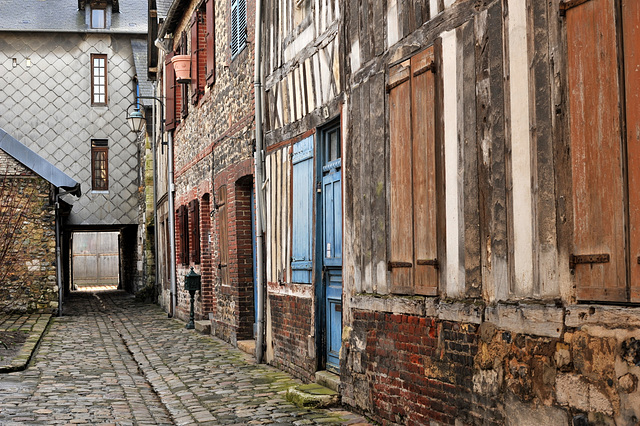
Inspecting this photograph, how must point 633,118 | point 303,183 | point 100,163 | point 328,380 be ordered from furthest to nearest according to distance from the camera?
1. point 100,163
2. point 303,183
3. point 328,380
4. point 633,118

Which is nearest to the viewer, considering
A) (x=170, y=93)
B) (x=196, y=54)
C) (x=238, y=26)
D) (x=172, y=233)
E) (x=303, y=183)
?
(x=303, y=183)

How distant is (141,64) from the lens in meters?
26.0

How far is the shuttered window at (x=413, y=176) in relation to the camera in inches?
213

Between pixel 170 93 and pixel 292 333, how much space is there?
10209 mm

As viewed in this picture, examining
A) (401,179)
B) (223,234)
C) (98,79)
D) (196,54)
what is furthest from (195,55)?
(98,79)

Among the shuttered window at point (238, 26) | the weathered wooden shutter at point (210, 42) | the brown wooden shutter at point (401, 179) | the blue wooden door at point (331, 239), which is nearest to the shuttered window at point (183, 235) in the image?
the weathered wooden shutter at point (210, 42)

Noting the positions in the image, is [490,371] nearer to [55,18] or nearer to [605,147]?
[605,147]

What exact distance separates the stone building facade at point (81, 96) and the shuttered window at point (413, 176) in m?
20.7

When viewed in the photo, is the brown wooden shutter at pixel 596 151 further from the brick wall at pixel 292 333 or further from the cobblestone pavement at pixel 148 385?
the brick wall at pixel 292 333

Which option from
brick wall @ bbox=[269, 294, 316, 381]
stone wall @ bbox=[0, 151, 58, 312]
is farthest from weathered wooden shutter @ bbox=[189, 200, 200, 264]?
brick wall @ bbox=[269, 294, 316, 381]

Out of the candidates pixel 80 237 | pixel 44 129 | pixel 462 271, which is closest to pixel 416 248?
pixel 462 271

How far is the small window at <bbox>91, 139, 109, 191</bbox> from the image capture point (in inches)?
1045

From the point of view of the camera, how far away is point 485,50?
15.6 ft

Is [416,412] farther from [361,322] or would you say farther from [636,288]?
[636,288]
